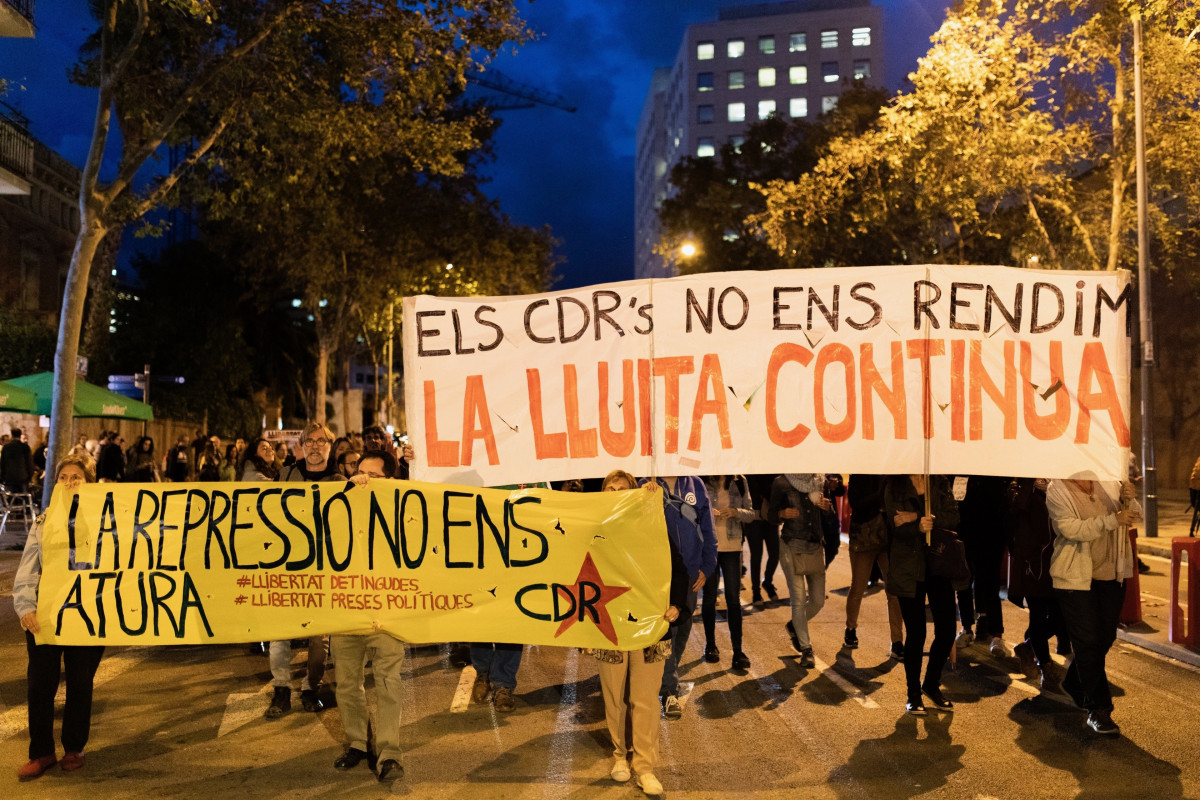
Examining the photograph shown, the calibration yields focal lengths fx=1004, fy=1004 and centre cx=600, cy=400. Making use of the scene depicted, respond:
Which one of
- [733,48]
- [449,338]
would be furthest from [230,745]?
[733,48]

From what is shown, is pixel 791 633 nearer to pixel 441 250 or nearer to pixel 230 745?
pixel 230 745

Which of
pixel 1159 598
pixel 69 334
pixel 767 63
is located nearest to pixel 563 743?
pixel 1159 598

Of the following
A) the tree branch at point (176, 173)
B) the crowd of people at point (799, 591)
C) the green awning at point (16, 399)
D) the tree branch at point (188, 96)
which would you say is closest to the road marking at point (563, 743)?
the crowd of people at point (799, 591)

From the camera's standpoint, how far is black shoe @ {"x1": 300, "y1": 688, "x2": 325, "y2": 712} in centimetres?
695

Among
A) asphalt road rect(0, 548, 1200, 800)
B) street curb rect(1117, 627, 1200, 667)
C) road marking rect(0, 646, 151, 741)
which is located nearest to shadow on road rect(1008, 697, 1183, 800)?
asphalt road rect(0, 548, 1200, 800)

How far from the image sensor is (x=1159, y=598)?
11.6 meters

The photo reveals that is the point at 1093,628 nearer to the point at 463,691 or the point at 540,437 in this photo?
the point at 540,437

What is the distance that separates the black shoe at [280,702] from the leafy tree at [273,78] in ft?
28.0

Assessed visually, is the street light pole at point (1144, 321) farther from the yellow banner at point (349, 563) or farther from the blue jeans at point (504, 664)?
the yellow banner at point (349, 563)

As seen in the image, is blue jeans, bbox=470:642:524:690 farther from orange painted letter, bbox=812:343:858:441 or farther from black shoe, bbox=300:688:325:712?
orange painted letter, bbox=812:343:858:441

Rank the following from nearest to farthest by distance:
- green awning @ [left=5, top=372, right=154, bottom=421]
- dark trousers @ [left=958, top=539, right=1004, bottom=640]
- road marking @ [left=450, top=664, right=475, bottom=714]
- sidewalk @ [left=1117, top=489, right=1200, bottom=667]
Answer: road marking @ [left=450, top=664, right=475, bottom=714] → sidewalk @ [left=1117, top=489, right=1200, bottom=667] → dark trousers @ [left=958, top=539, right=1004, bottom=640] → green awning @ [left=5, top=372, right=154, bottom=421]

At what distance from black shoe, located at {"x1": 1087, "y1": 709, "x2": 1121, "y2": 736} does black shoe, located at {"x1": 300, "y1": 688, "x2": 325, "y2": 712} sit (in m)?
5.12

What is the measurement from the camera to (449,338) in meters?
6.54

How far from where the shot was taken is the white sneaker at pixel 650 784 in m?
5.28
